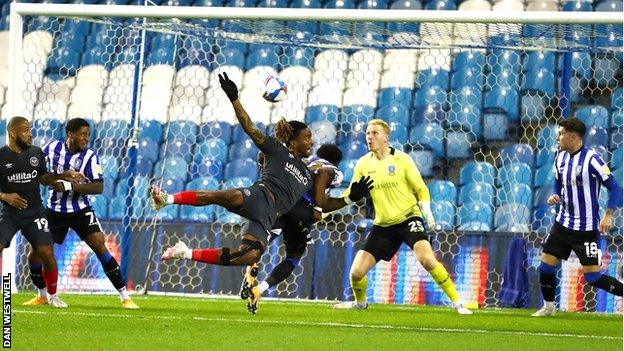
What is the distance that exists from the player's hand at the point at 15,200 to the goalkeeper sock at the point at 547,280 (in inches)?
198

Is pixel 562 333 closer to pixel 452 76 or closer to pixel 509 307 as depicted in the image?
pixel 509 307

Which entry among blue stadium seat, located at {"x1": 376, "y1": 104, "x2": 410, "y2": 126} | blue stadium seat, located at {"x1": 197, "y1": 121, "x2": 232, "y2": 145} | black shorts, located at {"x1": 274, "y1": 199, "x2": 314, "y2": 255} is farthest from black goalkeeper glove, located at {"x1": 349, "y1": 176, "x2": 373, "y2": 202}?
blue stadium seat, located at {"x1": 197, "y1": 121, "x2": 232, "y2": 145}

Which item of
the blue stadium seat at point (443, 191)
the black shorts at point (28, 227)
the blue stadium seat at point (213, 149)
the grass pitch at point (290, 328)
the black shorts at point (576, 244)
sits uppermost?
the blue stadium seat at point (213, 149)

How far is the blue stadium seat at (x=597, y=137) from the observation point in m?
14.6

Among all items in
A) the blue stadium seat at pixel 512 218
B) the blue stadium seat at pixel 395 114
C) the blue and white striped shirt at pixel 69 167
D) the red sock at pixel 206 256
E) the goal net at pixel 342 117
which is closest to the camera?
the red sock at pixel 206 256

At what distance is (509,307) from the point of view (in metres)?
13.7

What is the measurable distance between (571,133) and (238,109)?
12.2 ft

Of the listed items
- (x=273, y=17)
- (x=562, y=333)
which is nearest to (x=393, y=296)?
(x=273, y=17)

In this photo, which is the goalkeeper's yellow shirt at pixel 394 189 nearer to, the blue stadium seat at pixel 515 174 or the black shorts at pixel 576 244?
the black shorts at pixel 576 244

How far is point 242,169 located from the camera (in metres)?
15.7

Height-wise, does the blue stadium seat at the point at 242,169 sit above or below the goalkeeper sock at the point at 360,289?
above

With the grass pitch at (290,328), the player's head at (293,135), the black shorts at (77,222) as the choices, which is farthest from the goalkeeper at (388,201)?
the black shorts at (77,222)

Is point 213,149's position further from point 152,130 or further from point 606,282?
point 606,282

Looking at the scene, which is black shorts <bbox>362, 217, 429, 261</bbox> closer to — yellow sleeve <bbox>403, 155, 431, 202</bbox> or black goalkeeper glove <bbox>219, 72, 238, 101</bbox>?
yellow sleeve <bbox>403, 155, 431, 202</bbox>
